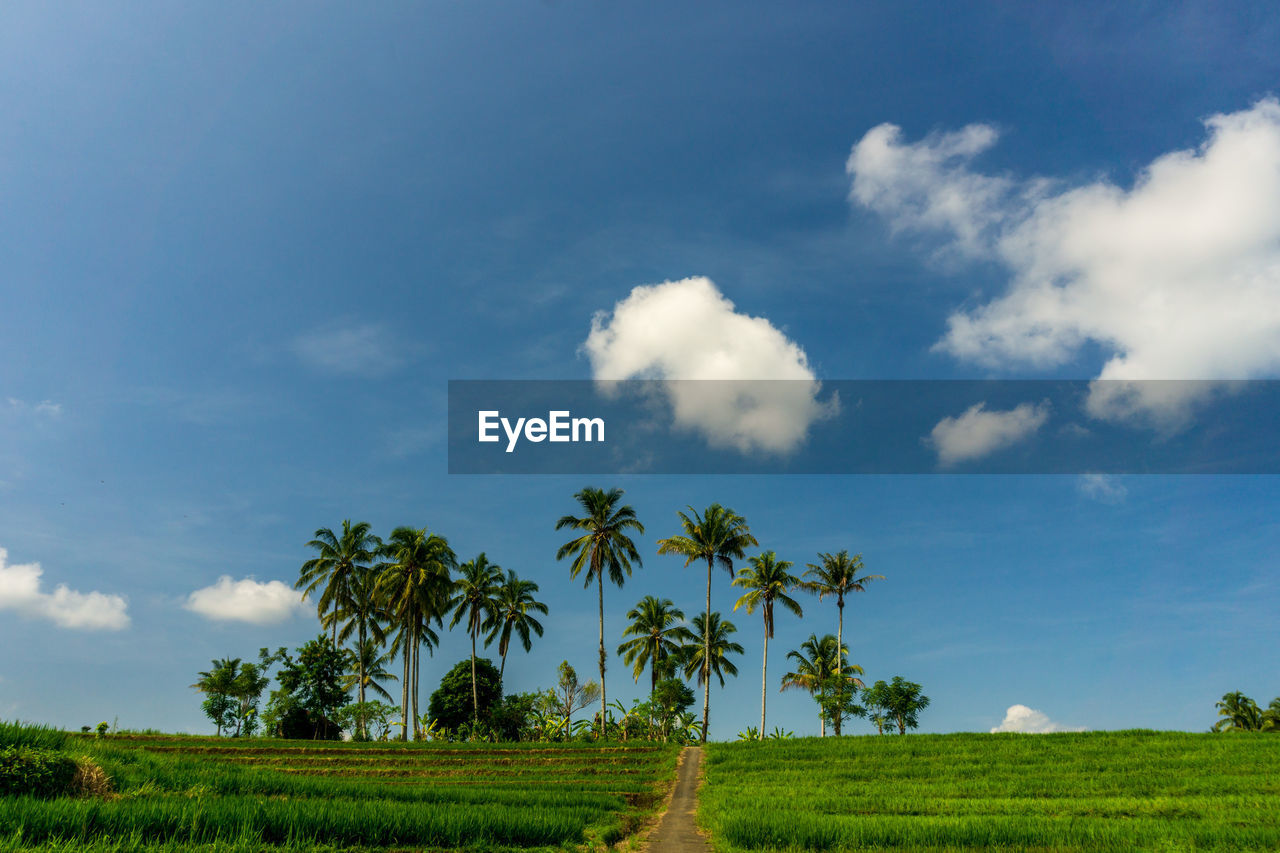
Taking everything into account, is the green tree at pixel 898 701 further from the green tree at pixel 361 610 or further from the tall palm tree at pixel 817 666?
the green tree at pixel 361 610

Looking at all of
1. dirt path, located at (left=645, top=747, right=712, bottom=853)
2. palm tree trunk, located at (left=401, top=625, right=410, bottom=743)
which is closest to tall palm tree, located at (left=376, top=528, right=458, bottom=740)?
palm tree trunk, located at (left=401, top=625, right=410, bottom=743)

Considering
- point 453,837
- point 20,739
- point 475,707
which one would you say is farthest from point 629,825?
point 475,707

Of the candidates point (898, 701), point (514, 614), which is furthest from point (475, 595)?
point (898, 701)

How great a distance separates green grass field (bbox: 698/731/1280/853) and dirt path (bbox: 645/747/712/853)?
0.68 meters

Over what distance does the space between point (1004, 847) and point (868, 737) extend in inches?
1280

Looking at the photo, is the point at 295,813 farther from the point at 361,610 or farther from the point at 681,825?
the point at 361,610

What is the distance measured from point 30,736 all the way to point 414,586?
44.6 meters

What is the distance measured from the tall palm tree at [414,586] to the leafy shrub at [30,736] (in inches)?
1716

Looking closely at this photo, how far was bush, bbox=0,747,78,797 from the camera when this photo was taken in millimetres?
17781

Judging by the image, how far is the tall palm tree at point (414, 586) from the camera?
6412cm

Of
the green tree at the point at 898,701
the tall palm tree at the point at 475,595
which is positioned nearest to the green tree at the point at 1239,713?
the green tree at the point at 898,701

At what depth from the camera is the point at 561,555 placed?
65.9 meters

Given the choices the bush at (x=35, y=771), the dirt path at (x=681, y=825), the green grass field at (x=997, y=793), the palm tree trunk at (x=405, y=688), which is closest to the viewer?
the bush at (x=35, y=771)

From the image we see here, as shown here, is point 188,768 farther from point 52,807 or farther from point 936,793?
point 936,793
